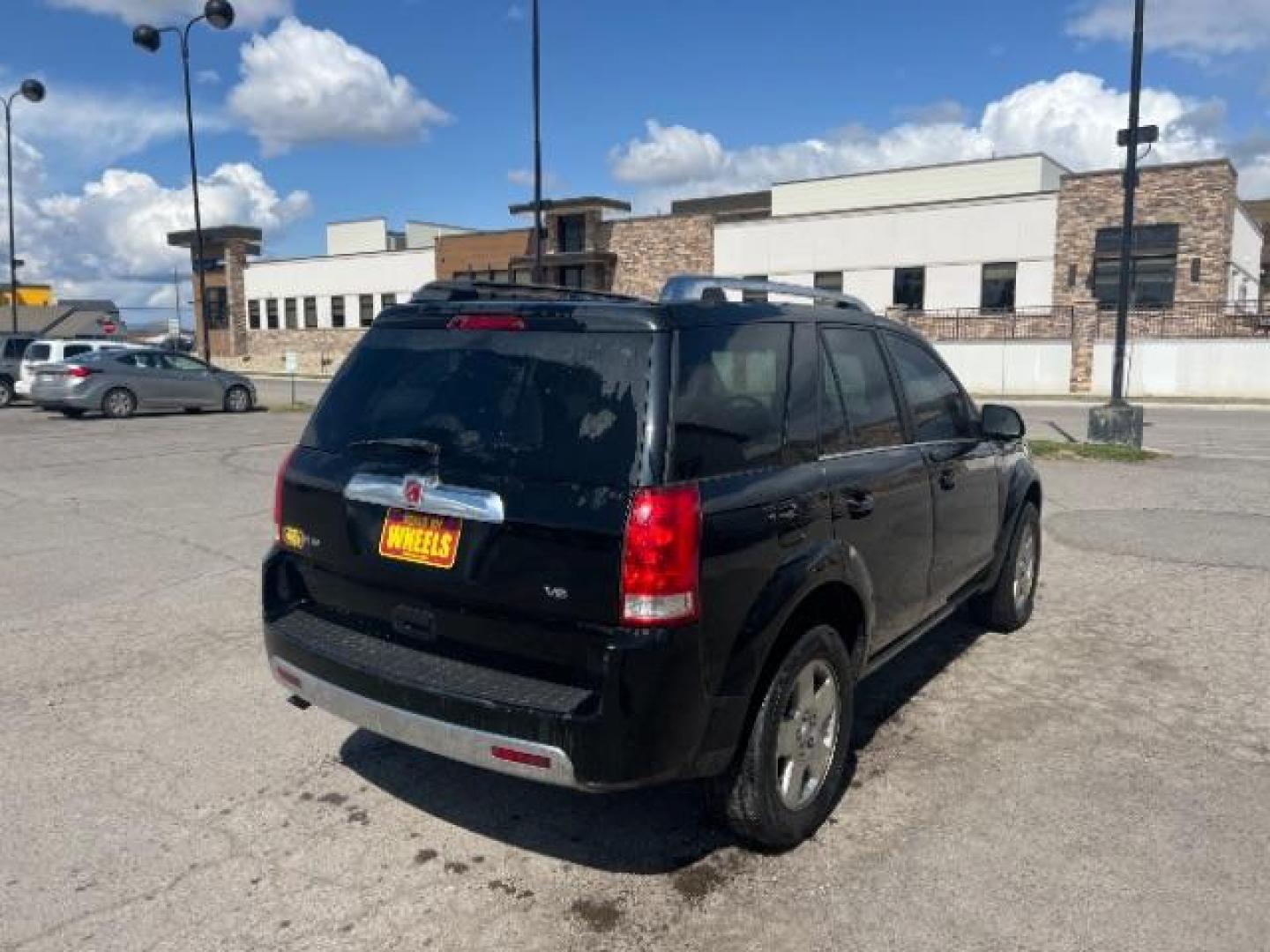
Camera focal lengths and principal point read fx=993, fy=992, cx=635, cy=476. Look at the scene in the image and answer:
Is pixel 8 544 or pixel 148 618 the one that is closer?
pixel 148 618

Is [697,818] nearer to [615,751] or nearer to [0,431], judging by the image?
[615,751]

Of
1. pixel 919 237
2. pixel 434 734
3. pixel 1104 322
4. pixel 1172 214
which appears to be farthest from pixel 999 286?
pixel 434 734

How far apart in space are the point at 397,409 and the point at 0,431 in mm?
18250

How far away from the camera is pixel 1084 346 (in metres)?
31.8

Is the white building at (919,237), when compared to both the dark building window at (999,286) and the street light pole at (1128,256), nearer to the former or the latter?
the dark building window at (999,286)

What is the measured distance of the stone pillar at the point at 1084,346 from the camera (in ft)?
104

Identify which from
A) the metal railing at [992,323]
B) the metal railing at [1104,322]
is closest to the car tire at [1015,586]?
the metal railing at [1104,322]

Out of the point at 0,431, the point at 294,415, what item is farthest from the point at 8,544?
the point at 294,415

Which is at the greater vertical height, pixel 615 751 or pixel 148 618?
pixel 615 751

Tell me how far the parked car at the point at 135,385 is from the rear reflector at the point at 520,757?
813 inches

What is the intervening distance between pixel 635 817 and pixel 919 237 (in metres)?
35.4

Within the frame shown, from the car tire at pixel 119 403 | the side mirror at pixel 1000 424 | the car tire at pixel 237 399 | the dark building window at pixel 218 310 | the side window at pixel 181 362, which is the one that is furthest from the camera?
the dark building window at pixel 218 310

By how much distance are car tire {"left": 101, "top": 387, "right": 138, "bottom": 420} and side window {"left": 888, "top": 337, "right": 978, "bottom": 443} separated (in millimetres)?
19947

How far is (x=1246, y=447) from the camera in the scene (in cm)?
1550
